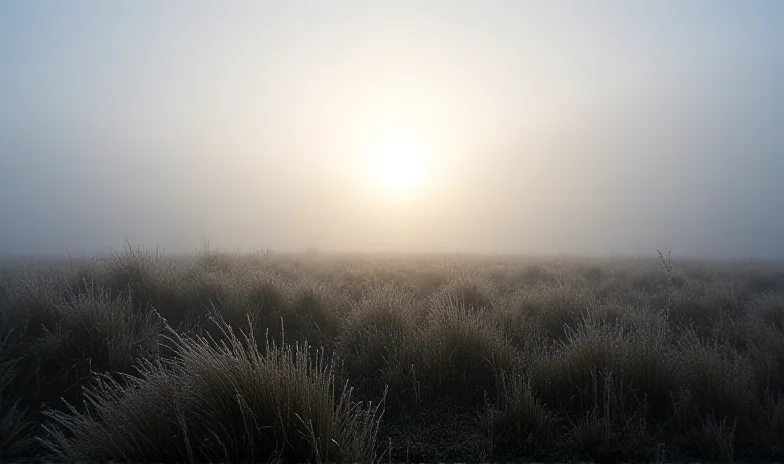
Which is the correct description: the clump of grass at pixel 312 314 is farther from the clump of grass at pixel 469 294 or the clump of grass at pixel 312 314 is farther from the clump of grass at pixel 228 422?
the clump of grass at pixel 228 422

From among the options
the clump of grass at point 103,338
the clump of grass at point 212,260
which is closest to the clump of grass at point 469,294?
the clump of grass at point 103,338

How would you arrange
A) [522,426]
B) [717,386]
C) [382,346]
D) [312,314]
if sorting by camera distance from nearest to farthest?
[522,426], [717,386], [382,346], [312,314]

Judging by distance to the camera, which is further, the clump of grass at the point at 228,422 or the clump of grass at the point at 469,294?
the clump of grass at the point at 469,294

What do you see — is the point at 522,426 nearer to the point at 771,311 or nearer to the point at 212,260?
the point at 771,311

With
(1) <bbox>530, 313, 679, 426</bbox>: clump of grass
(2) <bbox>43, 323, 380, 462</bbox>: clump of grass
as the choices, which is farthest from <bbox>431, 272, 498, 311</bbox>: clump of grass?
(2) <bbox>43, 323, 380, 462</bbox>: clump of grass

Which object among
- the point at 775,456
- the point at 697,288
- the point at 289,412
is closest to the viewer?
the point at 289,412

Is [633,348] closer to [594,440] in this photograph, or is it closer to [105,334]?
[594,440]

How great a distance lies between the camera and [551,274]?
14945 millimetres

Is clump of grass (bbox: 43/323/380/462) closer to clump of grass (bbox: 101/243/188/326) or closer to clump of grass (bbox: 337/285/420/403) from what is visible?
clump of grass (bbox: 337/285/420/403)

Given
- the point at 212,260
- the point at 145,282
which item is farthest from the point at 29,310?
the point at 212,260

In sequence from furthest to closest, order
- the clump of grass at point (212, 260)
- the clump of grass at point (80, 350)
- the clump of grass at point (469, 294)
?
the clump of grass at point (212, 260)
the clump of grass at point (469, 294)
the clump of grass at point (80, 350)

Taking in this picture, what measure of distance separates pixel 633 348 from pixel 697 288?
28.6 ft

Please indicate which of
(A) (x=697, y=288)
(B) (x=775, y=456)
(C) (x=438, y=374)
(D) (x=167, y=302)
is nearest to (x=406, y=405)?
(C) (x=438, y=374)

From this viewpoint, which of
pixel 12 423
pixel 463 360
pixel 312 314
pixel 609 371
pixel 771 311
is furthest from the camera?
pixel 771 311
